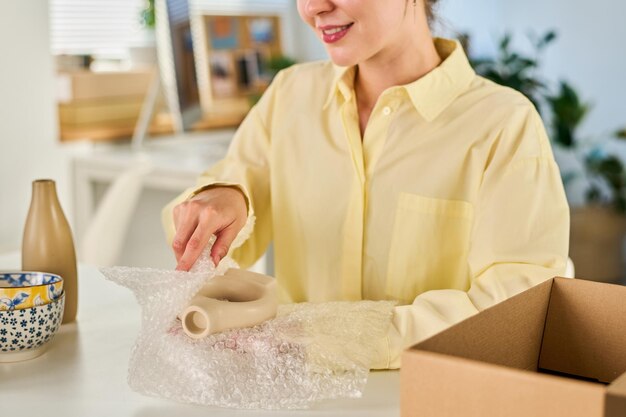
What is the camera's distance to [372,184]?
153cm

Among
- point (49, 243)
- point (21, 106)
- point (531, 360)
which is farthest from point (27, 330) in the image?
point (21, 106)

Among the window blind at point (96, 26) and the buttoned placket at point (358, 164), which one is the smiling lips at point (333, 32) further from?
the window blind at point (96, 26)

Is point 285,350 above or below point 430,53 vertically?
below

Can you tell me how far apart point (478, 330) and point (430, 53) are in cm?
77

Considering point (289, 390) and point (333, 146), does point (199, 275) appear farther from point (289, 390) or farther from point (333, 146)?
point (333, 146)

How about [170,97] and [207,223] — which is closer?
[207,223]

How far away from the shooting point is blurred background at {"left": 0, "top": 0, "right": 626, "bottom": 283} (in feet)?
9.36

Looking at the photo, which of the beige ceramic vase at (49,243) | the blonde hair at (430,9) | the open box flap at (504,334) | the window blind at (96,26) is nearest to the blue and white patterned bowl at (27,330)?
the beige ceramic vase at (49,243)


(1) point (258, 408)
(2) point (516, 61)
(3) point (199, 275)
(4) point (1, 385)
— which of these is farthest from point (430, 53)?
(2) point (516, 61)

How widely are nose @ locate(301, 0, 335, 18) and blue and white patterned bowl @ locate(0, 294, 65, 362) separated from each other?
584 millimetres

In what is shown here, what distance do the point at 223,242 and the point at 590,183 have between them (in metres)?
3.70

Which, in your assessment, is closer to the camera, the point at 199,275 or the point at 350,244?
the point at 199,275

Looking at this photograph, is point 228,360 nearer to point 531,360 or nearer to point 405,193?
point 531,360

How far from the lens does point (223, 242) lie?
4.33 feet
